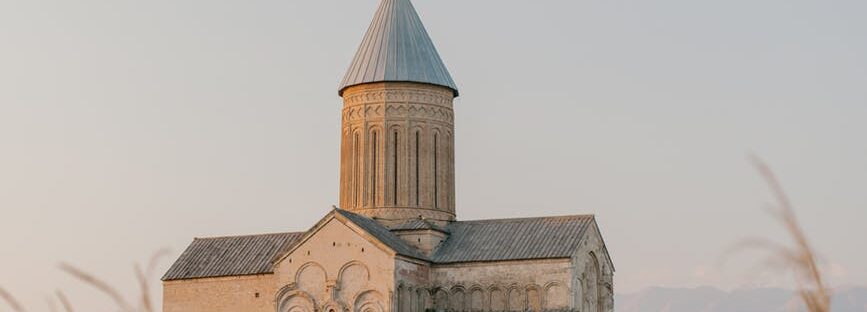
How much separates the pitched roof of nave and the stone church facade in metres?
0.04

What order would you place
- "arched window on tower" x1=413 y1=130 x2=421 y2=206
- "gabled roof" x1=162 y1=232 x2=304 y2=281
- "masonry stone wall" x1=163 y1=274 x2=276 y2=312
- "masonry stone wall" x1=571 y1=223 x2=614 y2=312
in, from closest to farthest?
"masonry stone wall" x1=571 y1=223 x2=614 y2=312
"masonry stone wall" x1=163 y1=274 x2=276 y2=312
"arched window on tower" x1=413 y1=130 x2=421 y2=206
"gabled roof" x1=162 y1=232 x2=304 y2=281

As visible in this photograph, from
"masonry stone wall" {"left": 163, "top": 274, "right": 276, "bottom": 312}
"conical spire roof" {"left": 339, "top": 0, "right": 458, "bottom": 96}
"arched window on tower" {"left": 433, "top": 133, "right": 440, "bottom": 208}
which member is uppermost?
"conical spire roof" {"left": 339, "top": 0, "right": 458, "bottom": 96}

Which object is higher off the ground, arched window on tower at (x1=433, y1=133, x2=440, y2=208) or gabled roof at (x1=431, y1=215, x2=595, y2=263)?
arched window on tower at (x1=433, y1=133, x2=440, y2=208)

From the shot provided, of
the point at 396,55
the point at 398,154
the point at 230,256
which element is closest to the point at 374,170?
the point at 398,154

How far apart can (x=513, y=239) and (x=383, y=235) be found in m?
3.50

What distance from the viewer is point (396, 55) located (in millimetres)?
34625

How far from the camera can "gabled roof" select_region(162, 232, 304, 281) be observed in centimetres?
3388

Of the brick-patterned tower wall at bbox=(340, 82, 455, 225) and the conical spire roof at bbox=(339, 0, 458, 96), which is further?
the conical spire roof at bbox=(339, 0, 458, 96)

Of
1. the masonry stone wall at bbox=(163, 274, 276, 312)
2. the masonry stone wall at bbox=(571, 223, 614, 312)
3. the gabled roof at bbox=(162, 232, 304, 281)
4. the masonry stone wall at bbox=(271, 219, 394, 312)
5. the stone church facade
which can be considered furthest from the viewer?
the gabled roof at bbox=(162, 232, 304, 281)

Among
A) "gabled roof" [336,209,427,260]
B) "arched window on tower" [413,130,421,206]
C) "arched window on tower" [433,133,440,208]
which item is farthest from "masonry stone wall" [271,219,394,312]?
"arched window on tower" [433,133,440,208]

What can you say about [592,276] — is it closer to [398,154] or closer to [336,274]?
[398,154]

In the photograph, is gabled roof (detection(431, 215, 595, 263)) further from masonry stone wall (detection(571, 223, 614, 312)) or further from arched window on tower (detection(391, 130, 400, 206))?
arched window on tower (detection(391, 130, 400, 206))

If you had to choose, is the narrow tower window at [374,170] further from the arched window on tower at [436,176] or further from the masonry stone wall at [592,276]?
the masonry stone wall at [592,276]

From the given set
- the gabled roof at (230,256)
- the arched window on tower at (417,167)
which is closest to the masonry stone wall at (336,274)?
the gabled roof at (230,256)
